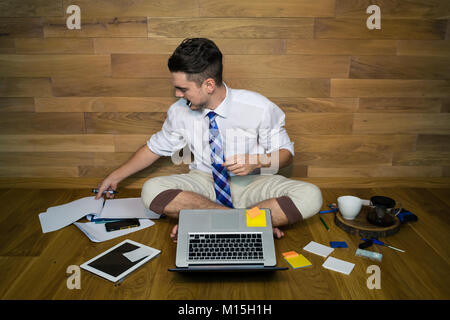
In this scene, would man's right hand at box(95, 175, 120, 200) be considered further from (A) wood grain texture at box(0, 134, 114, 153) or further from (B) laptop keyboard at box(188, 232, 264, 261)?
(B) laptop keyboard at box(188, 232, 264, 261)

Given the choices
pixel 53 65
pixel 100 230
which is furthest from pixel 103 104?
pixel 100 230

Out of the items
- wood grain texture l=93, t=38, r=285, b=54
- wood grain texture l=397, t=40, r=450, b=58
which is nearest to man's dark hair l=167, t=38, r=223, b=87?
wood grain texture l=93, t=38, r=285, b=54

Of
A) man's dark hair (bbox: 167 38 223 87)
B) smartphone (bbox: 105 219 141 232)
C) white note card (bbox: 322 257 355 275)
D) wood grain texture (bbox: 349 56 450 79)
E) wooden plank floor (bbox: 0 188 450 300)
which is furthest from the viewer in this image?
wood grain texture (bbox: 349 56 450 79)

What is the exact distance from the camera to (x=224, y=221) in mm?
1438

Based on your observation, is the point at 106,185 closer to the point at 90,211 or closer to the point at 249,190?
the point at 90,211

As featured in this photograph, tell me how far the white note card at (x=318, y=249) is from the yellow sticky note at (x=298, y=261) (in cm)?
7

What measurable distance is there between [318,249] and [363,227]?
256 millimetres

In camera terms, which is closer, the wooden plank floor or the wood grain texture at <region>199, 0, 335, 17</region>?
the wooden plank floor

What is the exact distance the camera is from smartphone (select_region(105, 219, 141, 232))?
1711mm

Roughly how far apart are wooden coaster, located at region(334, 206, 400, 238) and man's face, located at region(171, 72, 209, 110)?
86cm

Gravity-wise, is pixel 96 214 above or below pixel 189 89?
below

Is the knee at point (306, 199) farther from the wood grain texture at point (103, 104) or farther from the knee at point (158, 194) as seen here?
the wood grain texture at point (103, 104)

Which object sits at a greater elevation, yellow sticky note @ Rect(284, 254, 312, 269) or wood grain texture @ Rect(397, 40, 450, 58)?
wood grain texture @ Rect(397, 40, 450, 58)

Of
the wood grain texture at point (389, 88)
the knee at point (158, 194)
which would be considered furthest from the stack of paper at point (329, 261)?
the wood grain texture at point (389, 88)
